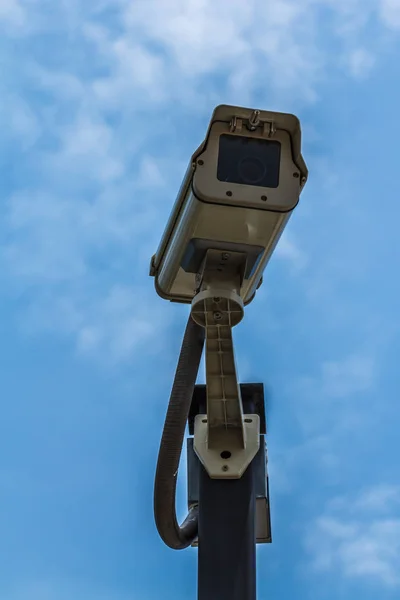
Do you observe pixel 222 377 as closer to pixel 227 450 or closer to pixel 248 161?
pixel 227 450

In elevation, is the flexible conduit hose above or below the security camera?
below

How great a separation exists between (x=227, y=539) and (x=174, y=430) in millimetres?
343

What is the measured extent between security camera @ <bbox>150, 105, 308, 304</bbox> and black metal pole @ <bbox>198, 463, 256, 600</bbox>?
612 mm

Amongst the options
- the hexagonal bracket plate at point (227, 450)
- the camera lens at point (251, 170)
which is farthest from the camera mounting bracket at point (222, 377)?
the camera lens at point (251, 170)

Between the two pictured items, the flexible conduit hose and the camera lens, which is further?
the flexible conduit hose

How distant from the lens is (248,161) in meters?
2.10

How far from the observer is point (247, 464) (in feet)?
7.46

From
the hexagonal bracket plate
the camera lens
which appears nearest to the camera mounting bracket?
the hexagonal bracket plate

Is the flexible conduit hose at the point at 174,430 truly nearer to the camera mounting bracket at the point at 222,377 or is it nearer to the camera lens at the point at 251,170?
the camera mounting bracket at the point at 222,377

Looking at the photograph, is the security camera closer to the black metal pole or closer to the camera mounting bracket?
the camera mounting bracket

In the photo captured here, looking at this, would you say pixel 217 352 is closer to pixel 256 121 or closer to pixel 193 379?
pixel 193 379

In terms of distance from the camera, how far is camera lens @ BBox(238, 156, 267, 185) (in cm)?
208

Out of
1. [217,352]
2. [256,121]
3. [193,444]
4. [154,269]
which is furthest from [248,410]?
[256,121]

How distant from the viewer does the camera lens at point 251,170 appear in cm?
208
